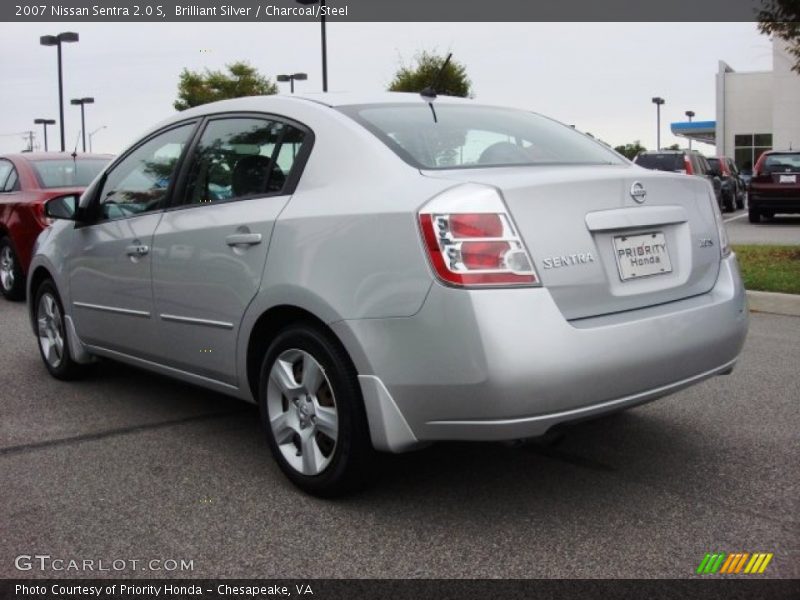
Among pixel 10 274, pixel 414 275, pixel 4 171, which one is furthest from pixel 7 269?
pixel 414 275

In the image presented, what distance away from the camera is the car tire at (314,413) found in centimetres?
337

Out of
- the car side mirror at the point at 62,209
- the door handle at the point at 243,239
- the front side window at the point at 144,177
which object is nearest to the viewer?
the door handle at the point at 243,239

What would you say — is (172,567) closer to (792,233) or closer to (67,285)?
(67,285)

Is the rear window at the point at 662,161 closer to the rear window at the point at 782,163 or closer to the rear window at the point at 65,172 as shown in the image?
the rear window at the point at 782,163

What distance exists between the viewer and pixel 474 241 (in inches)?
121

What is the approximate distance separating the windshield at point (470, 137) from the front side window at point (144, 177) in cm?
116

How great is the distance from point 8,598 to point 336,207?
172cm

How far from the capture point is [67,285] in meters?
5.40

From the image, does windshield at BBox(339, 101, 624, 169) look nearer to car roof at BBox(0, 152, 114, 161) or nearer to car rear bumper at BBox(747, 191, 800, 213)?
car roof at BBox(0, 152, 114, 161)

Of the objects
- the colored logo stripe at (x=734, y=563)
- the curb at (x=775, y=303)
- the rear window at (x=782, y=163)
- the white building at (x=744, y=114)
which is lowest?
the colored logo stripe at (x=734, y=563)

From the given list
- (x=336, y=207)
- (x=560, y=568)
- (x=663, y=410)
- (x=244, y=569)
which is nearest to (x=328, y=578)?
(x=244, y=569)

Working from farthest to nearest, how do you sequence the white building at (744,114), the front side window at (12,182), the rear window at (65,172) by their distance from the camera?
the white building at (744,114)
the front side window at (12,182)
the rear window at (65,172)

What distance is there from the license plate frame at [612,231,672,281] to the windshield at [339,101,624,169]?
0.52 m
